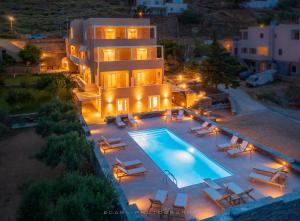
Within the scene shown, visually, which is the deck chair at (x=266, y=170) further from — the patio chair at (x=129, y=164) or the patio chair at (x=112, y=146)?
the patio chair at (x=112, y=146)

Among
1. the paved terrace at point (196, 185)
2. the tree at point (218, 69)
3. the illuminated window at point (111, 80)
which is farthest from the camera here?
the tree at point (218, 69)

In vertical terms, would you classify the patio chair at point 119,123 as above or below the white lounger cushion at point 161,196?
above

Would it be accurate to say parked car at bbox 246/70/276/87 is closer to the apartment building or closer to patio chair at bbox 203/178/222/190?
the apartment building

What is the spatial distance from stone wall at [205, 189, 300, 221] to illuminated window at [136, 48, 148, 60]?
21.3 metres

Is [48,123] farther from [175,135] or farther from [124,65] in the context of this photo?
[124,65]

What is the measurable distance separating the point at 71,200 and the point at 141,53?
884 inches

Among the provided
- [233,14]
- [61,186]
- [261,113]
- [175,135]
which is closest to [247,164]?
[175,135]

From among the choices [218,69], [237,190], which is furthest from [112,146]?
[218,69]

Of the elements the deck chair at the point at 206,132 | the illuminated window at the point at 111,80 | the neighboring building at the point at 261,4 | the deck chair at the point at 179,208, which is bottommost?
the deck chair at the point at 179,208

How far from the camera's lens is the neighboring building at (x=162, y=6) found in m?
74.4

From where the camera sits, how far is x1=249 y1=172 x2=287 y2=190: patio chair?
12258mm

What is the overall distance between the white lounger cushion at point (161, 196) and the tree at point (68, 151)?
154 inches

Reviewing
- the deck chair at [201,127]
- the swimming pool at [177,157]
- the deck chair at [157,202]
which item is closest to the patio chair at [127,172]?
the swimming pool at [177,157]

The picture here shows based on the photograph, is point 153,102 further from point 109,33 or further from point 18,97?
point 18,97
